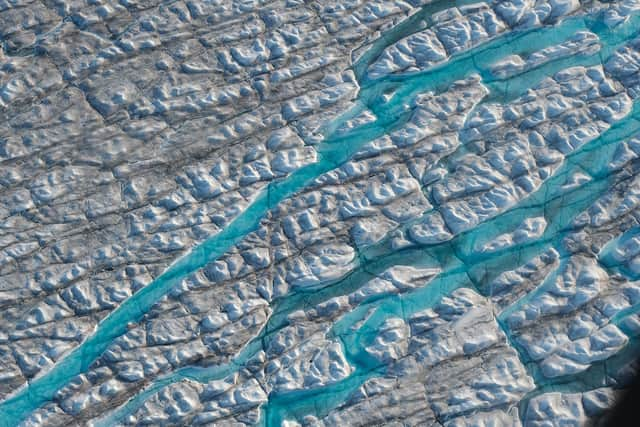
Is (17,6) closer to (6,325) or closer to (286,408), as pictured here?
(6,325)

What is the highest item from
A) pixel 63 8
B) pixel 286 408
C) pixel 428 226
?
pixel 63 8

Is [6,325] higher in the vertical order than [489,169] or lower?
lower

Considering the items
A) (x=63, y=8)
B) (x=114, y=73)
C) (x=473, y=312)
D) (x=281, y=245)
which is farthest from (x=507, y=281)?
(x=63, y=8)

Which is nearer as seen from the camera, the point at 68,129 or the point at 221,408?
the point at 221,408

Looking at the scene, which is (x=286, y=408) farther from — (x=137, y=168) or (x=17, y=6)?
(x=17, y=6)

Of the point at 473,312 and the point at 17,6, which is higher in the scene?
the point at 17,6

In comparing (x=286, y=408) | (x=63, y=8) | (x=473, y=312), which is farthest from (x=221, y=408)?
(x=63, y=8)
